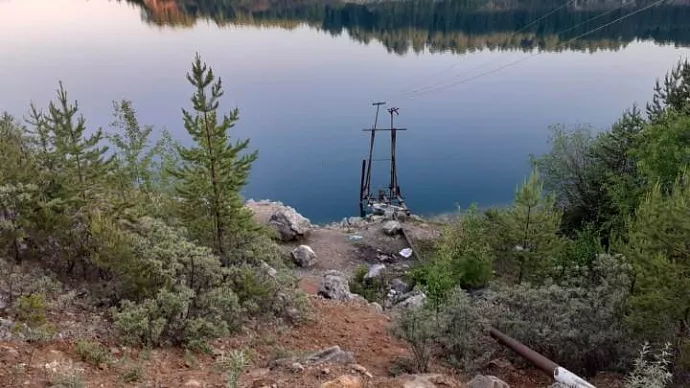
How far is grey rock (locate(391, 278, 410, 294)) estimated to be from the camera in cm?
2214

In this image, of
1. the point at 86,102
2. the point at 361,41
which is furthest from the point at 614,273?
the point at 361,41

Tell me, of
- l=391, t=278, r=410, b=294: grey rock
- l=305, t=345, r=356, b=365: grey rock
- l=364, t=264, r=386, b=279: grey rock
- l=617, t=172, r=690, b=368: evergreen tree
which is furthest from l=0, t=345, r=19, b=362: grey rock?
l=364, t=264, r=386, b=279: grey rock

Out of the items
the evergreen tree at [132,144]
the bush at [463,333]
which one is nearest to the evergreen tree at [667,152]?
the bush at [463,333]

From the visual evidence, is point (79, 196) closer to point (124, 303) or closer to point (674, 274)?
point (124, 303)

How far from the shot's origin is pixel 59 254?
12.9 meters

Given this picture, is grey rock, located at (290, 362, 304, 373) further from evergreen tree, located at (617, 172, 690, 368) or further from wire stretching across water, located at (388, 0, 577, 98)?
wire stretching across water, located at (388, 0, 577, 98)

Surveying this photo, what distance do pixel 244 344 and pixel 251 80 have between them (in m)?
48.4

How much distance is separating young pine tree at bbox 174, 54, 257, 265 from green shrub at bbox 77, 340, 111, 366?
5.21 metres

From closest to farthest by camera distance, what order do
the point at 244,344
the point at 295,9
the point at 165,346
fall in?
the point at 165,346, the point at 244,344, the point at 295,9

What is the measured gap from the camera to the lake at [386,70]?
41000 mm

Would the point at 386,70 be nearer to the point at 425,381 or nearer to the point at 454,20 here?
the point at 454,20

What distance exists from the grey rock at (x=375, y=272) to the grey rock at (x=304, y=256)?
267 cm

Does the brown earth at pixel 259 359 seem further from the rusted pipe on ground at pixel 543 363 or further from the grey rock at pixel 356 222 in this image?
the grey rock at pixel 356 222

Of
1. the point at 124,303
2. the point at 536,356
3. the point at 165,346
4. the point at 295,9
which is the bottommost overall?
the point at 536,356
